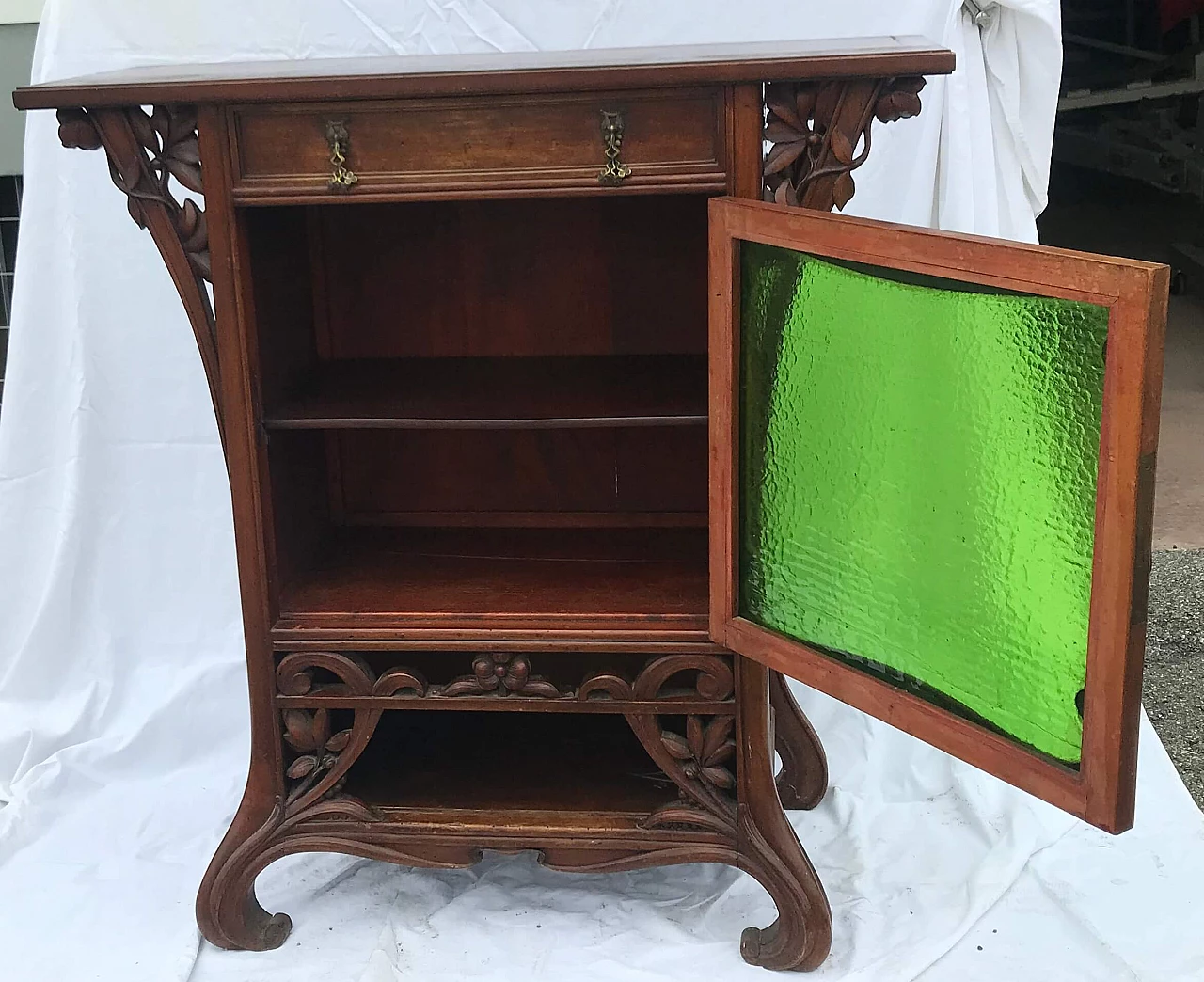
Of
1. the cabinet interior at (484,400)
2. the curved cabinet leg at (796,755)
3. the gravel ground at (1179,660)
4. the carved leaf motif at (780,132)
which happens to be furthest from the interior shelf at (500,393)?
the gravel ground at (1179,660)

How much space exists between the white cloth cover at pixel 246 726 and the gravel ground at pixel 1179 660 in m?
0.11

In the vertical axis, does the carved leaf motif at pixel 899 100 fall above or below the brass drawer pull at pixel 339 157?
above

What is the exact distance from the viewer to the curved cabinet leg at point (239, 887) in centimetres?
172

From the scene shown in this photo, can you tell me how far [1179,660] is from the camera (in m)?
2.50

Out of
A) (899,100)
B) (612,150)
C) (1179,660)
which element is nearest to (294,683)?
(612,150)

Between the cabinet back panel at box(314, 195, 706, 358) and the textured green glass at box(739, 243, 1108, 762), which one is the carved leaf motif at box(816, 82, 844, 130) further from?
the cabinet back panel at box(314, 195, 706, 358)

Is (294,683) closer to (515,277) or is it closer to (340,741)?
(340,741)

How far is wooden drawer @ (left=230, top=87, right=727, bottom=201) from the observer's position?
1.46 m

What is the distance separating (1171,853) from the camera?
1.87 metres

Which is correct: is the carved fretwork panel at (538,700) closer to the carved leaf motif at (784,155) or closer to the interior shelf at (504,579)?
the interior shelf at (504,579)

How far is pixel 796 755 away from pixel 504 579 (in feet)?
2.00

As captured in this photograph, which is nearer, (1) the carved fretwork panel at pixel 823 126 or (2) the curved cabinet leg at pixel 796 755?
(1) the carved fretwork panel at pixel 823 126

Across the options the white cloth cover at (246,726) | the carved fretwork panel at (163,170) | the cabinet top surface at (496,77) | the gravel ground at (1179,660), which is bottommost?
the gravel ground at (1179,660)

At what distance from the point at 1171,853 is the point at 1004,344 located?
1045mm
